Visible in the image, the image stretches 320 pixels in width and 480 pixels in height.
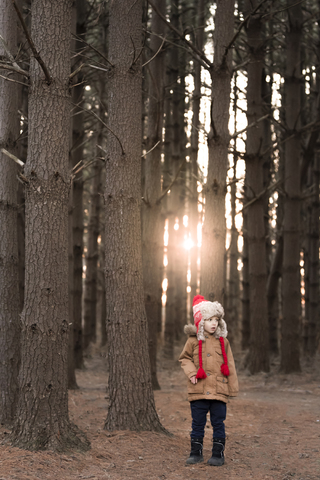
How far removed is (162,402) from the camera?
26.9 feet

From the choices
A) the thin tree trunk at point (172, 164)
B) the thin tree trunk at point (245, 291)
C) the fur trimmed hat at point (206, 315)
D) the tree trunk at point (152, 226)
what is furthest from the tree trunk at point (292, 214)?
the fur trimmed hat at point (206, 315)

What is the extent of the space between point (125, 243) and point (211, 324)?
1397 millimetres

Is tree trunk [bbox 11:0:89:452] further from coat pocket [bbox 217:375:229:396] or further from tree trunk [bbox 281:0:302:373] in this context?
tree trunk [bbox 281:0:302:373]

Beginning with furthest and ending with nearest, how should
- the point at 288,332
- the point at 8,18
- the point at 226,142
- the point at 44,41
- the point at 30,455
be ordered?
1. the point at 288,332
2. the point at 226,142
3. the point at 8,18
4. the point at 44,41
5. the point at 30,455

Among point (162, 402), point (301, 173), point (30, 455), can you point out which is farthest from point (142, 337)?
point (301, 173)

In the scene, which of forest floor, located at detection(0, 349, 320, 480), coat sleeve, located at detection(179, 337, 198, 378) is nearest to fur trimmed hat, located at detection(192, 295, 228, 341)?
coat sleeve, located at detection(179, 337, 198, 378)

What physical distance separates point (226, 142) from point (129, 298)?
286cm

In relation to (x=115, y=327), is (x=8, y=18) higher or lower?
higher

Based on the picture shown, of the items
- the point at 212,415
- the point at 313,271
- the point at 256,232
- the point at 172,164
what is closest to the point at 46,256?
the point at 212,415

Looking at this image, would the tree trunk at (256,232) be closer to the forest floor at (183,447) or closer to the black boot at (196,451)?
the forest floor at (183,447)

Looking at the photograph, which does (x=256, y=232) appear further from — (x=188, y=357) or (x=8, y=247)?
(x=188, y=357)

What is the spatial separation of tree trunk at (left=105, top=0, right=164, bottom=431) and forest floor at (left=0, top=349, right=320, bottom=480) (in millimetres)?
341

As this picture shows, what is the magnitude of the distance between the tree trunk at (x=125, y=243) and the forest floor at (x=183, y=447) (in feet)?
1.12

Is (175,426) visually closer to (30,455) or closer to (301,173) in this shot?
(30,455)
